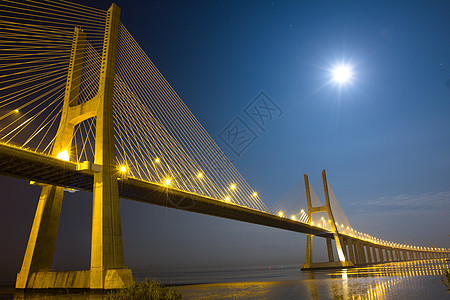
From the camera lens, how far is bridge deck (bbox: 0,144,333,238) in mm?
19078

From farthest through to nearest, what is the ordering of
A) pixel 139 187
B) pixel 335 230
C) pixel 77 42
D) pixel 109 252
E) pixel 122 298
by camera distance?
1. pixel 335 230
2. pixel 77 42
3. pixel 139 187
4. pixel 109 252
5. pixel 122 298

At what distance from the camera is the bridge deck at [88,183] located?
19.1 m

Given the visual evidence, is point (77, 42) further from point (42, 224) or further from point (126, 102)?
point (42, 224)

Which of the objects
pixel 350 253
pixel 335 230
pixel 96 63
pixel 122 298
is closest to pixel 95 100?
pixel 96 63

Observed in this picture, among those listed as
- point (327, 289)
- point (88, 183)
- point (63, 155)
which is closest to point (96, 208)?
point (88, 183)

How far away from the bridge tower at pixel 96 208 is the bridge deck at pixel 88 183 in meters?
1.51

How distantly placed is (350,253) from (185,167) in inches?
2440

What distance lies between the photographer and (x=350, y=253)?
3004 inches

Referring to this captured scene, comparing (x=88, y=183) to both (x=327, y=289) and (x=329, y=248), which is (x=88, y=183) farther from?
(x=329, y=248)

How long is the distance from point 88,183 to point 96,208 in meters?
4.41

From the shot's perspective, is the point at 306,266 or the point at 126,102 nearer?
the point at 126,102

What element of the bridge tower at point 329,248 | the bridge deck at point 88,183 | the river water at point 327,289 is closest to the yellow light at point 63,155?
the bridge deck at point 88,183

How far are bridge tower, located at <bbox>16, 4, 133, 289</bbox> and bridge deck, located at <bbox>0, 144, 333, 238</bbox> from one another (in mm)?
1508

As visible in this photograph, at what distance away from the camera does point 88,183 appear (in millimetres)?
23906
